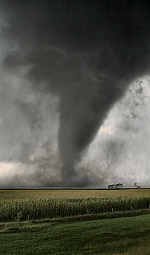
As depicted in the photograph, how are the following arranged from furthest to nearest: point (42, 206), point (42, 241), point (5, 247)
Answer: point (42, 206), point (42, 241), point (5, 247)

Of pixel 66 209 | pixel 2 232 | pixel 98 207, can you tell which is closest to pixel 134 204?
pixel 98 207

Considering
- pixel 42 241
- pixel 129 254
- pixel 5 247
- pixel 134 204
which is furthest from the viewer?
pixel 134 204

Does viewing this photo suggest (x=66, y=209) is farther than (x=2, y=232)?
Yes

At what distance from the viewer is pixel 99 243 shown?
54.0ft

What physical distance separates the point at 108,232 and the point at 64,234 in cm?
405

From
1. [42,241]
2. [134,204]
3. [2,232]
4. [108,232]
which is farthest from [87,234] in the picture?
[134,204]

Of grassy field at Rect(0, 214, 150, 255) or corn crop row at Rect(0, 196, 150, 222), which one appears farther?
corn crop row at Rect(0, 196, 150, 222)

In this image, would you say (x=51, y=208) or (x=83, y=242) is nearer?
(x=83, y=242)

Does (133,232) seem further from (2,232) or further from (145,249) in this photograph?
(2,232)

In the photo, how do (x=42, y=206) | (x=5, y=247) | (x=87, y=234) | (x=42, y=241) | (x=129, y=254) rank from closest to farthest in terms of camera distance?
(x=129, y=254), (x=5, y=247), (x=42, y=241), (x=87, y=234), (x=42, y=206)

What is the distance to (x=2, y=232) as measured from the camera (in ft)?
73.0

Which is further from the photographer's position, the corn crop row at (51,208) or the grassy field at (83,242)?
the corn crop row at (51,208)

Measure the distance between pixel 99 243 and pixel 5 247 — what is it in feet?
23.2

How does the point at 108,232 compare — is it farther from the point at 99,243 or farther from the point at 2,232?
the point at 2,232
